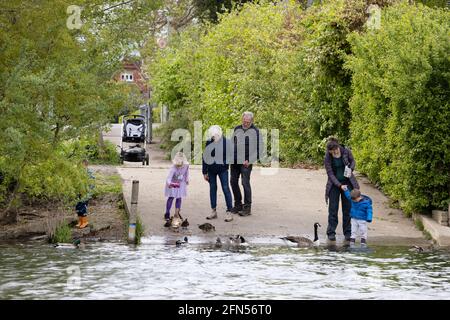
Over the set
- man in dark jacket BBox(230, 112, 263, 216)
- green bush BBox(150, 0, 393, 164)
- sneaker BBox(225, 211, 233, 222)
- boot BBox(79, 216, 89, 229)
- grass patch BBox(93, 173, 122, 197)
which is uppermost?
green bush BBox(150, 0, 393, 164)

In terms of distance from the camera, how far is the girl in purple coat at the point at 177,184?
772 inches

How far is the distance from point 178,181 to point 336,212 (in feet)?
10.1

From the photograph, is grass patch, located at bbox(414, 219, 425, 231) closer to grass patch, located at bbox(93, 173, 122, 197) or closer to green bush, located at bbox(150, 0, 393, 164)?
grass patch, located at bbox(93, 173, 122, 197)

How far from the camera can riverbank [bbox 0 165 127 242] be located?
19312 mm

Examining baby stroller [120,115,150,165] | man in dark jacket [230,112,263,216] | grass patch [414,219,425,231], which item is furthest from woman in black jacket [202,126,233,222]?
baby stroller [120,115,150,165]

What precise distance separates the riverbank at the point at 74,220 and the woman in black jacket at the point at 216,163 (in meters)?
1.74

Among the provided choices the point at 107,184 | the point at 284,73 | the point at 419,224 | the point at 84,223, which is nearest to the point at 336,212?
the point at 419,224

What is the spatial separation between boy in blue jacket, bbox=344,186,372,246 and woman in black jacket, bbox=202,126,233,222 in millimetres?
2511

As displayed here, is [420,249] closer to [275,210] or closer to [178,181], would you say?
[275,210]

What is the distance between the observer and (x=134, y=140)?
44.7m

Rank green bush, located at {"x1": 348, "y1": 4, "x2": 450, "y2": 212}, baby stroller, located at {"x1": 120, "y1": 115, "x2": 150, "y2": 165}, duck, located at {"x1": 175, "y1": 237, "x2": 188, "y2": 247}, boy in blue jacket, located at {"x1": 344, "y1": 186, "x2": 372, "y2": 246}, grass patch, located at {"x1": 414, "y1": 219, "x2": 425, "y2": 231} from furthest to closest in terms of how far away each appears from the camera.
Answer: baby stroller, located at {"x1": 120, "y1": 115, "x2": 150, "y2": 165}
grass patch, located at {"x1": 414, "y1": 219, "x2": 425, "y2": 231}
green bush, located at {"x1": 348, "y1": 4, "x2": 450, "y2": 212}
boy in blue jacket, located at {"x1": 344, "y1": 186, "x2": 372, "y2": 246}
duck, located at {"x1": 175, "y1": 237, "x2": 188, "y2": 247}

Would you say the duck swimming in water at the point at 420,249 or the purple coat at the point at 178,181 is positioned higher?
the purple coat at the point at 178,181

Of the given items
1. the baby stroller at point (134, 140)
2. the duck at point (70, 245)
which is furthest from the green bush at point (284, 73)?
the duck at point (70, 245)

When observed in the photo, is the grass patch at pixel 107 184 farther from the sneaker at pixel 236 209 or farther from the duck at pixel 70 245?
the duck at pixel 70 245
